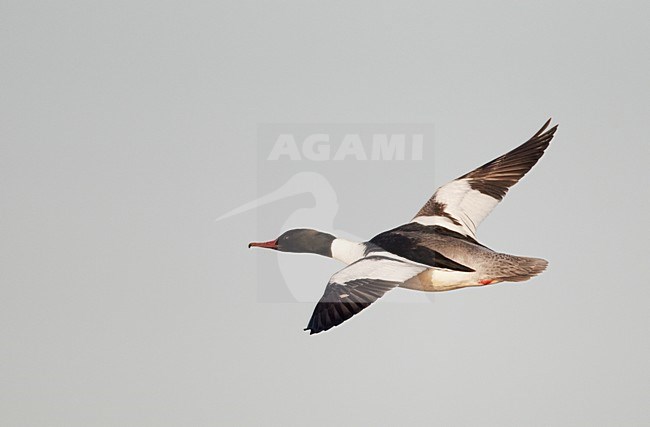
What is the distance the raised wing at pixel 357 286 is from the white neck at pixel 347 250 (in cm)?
66

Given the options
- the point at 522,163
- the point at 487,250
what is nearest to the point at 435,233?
the point at 487,250

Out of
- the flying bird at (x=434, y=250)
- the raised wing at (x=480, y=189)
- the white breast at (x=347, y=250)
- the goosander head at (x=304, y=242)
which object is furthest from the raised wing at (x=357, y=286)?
the raised wing at (x=480, y=189)

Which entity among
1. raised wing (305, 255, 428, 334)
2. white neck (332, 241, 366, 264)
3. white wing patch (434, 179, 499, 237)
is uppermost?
white wing patch (434, 179, 499, 237)

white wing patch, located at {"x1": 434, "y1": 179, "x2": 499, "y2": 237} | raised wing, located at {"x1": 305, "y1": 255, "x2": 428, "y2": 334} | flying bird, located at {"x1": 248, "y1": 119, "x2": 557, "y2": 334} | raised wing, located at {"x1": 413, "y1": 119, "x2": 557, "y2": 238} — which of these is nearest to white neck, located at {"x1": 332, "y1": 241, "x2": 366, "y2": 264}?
flying bird, located at {"x1": 248, "y1": 119, "x2": 557, "y2": 334}

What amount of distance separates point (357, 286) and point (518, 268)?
1796 millimetres

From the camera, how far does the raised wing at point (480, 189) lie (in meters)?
11.8

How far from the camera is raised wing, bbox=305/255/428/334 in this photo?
9.27m

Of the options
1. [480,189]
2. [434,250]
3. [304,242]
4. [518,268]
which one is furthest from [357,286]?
[480,189]

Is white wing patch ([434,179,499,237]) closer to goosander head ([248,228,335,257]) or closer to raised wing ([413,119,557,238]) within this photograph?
raised wing ([413,119,557,238])

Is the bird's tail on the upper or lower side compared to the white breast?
lower

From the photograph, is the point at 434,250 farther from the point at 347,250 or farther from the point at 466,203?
the point at 466,203

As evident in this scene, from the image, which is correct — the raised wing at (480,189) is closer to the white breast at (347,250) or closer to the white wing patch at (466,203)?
the white wing patch at (466,203)

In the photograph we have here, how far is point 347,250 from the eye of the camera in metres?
11.0

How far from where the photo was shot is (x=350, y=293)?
31.1 ft
